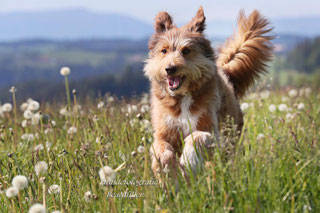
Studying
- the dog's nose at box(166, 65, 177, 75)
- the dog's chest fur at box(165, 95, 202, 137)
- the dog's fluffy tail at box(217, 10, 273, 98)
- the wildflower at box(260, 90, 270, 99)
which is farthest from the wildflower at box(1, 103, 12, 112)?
the wildflower at box(260, 90, 270, 99)

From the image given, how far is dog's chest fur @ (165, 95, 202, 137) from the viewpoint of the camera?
17.1ft

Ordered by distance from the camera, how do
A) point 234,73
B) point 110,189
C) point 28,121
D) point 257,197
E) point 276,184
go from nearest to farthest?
1. point 257,197
2. point 276,184
3. point 110,189
4. point 234,73
5. point 28,121

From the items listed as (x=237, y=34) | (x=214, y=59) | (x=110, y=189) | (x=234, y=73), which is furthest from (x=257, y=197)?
(x=237, y=34)

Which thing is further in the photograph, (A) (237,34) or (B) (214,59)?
(A) (237,34)

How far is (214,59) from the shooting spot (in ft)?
18.4

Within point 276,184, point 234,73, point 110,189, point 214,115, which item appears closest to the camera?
point 276,184

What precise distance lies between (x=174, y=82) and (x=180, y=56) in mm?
341

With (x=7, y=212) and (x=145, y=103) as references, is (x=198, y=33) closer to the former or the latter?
(x=145, y=103)

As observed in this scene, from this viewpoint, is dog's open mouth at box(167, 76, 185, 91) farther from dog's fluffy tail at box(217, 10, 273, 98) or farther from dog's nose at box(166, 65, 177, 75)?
dog's fluffy tail at box(217, 10, 273, 98)

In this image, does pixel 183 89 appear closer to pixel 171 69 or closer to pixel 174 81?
pixel 174 81

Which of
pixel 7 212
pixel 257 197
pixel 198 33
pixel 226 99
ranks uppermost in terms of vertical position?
pixel 198 33

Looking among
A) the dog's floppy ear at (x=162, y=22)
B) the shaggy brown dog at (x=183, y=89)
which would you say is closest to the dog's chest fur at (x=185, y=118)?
the shaggy brown dog at (x=183, y=89)

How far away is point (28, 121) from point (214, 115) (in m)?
3.70

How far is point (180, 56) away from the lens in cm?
530
